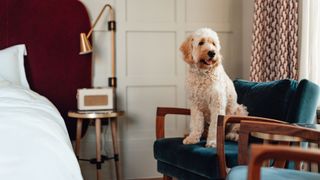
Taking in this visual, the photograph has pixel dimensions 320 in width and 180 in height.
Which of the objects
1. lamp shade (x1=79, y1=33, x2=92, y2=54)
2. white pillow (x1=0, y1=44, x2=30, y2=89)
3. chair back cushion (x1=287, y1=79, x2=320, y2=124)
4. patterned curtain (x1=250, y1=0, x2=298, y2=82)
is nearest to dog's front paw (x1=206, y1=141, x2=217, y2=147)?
chair back cushion (x1=287, y1=79, x2=320, y2=124)

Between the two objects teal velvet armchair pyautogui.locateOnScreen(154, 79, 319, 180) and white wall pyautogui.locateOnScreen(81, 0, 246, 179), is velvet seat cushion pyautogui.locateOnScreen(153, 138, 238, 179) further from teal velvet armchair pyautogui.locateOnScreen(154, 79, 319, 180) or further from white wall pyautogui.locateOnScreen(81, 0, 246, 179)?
white wall pyautogui.locateOnScreen(81, 0, 246, 179)

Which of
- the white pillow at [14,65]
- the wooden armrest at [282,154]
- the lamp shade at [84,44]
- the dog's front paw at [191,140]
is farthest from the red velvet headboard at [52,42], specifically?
the wooden armrest at [282,154]

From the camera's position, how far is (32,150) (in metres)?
1.35

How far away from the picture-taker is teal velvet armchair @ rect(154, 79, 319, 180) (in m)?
1.96

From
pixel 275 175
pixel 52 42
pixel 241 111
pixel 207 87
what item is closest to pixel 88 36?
pixel 52 42

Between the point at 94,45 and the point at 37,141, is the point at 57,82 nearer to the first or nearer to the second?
the point at 94,45

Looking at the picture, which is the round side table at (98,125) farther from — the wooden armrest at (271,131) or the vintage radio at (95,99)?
the wooden armrest at (271,131)

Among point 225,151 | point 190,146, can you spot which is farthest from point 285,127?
point 190,146

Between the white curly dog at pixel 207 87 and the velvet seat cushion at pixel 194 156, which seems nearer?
the velvet seat cushion at pixel 194 156

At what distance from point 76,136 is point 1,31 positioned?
1.01m

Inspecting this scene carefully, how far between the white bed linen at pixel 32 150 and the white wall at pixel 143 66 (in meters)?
1.52

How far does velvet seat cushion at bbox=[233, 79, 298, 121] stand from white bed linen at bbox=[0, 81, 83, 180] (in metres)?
1.22

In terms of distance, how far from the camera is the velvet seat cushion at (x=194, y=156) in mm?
1978

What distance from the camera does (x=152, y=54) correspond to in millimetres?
3393
